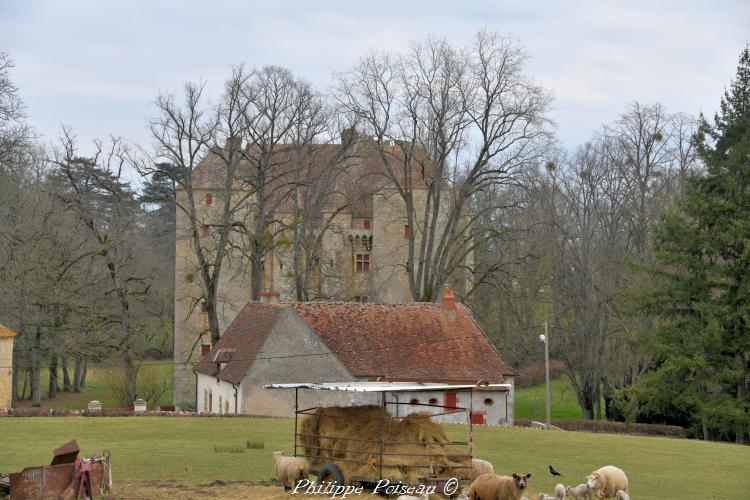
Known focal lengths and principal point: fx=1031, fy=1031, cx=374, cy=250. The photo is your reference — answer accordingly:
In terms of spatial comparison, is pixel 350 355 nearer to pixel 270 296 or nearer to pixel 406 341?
pixel 406 341

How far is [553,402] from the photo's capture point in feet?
228

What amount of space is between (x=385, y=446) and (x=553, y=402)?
49.7m

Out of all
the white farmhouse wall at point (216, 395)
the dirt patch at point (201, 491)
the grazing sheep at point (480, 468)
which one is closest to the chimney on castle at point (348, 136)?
the white farmhouse wall at point (216, 395)

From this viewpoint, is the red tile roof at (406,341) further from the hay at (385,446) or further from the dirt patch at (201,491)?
the hay at (385,446)

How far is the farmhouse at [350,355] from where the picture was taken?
148 ft

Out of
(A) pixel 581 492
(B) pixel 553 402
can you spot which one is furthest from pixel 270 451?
(B) pixel 553 402

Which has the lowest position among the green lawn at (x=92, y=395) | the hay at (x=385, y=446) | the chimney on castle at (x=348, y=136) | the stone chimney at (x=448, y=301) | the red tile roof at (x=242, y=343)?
the green lawn at (x=92, y=395)

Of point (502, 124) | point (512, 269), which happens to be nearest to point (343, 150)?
point (502, 124)

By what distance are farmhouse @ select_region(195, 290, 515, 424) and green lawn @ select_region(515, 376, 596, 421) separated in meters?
13.9

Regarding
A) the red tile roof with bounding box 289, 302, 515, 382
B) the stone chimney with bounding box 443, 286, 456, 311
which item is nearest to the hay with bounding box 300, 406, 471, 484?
the red tile roof with bounding box 289, 302, 515, 382

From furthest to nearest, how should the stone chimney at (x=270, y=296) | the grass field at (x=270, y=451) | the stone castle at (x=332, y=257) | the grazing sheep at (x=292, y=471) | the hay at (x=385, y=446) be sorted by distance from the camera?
the stone castle at (x=332, y=257) → the stone chimney at (x=270, y=296) → the grass field at (x=270, y=451) → the grazing sheep at (x=292, y=471) → the hay at (x=385, y=446)

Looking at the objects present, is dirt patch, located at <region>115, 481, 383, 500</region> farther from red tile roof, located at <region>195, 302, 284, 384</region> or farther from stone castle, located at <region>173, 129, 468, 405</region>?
stone castle, located at <region>173, 129, 468, 405</region>

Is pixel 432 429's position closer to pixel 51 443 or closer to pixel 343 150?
pixel 51 443

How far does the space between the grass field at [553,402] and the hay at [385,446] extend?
129 feet
